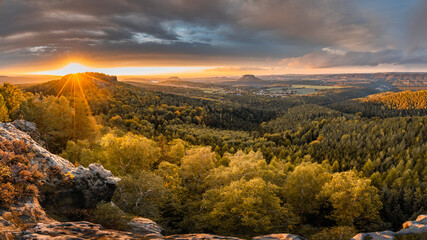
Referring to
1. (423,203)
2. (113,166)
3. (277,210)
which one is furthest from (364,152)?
(113,166)

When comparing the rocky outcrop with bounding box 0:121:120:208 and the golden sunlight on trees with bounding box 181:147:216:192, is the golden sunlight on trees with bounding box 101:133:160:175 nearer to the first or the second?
the golden sunlight on trees with bounding box 181:147:216:192

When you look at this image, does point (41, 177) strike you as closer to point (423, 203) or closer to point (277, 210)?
point (277, 210)

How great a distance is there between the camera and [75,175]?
2544 centimetres

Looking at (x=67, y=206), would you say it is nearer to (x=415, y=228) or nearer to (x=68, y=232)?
(x=68, y=232)

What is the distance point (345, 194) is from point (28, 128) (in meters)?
69.6

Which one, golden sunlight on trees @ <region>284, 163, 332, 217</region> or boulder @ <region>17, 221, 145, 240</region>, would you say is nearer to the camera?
boulder @ <region>17, 221, 145, 240</region>

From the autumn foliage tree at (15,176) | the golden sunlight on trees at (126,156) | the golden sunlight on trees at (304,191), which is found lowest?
the golden sunlight on trees at (304,191)

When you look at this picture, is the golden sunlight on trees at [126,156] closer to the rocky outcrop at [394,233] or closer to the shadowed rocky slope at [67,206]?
the shadowed rocky slope at [67,206]

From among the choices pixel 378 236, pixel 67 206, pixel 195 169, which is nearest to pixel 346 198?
pixel 378 236

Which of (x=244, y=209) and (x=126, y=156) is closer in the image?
(x=244, y=209)

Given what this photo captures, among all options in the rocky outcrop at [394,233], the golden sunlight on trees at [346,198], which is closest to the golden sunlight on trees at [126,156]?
the rocky outcrop at [394,233]

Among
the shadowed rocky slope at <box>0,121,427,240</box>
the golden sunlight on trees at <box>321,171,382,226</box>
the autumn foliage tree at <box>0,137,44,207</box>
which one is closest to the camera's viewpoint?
the shadowed rocky slope at <box>0,121,427,240</box>

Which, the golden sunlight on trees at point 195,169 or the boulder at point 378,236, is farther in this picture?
the golden sunlight on trees at point 195,169

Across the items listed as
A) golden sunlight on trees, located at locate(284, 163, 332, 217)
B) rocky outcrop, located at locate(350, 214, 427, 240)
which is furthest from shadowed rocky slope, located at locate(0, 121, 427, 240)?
golden sunlight on trees, located at locate(284, 163, 332, 217)
